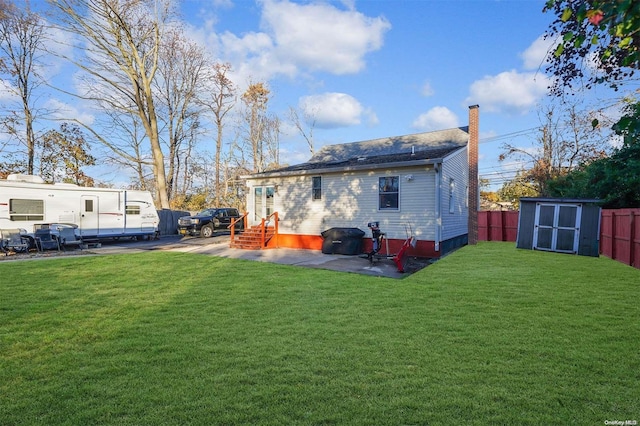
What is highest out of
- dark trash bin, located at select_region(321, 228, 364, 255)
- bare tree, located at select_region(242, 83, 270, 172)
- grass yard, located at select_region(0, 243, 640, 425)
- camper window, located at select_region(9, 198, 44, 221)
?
bare tree, located at select_region(242, 83, 270, 172)

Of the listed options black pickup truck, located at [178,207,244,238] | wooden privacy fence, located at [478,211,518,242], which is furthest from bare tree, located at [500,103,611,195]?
black pickup truck, located at [178,207,244,238]

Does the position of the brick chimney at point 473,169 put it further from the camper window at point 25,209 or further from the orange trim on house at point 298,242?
the camper window at point 25,209

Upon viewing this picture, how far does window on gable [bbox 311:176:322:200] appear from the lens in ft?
47.0

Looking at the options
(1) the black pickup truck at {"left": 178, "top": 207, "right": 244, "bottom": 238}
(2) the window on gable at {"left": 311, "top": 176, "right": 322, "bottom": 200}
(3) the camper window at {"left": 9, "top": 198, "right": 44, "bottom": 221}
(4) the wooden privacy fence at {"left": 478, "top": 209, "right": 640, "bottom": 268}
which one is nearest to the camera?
(4) the wooden privacy fence at {"left": 478, "top": 209, "right": 640, "bottom": 268}

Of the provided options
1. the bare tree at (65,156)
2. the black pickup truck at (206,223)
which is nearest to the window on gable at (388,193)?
the black pickup truck at (206,223)

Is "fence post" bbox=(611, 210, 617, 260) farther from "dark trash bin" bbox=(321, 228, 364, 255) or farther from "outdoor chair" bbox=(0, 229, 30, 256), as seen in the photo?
"outdoor chair" bbox=(0, 229, 30, 256)

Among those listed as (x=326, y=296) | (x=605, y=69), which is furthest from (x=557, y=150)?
(x=326, y=296)

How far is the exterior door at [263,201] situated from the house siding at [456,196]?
7.32 meters

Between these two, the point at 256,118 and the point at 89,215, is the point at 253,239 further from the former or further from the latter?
the point at 256,118

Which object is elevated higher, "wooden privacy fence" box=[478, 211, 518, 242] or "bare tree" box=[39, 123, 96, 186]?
"bare tree" box=[39, 123, 96, 186]

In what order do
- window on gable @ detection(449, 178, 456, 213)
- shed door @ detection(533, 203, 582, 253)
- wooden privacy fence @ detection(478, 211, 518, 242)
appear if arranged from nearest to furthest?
shed door @ detection(533, 203, 582, 253) → window on gable @ detection(449, 178, 456, 213) → wooden privacy fence @ detection(478, 211, 518, 242)

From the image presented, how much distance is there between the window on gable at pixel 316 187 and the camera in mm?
14328

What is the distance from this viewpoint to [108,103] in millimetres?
23922

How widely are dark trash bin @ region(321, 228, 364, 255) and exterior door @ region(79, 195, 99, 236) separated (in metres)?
11.3
